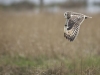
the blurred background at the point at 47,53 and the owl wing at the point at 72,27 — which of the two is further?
the blurred background at the point at 47,53

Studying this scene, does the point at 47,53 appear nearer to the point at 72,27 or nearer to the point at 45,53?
the point at 45,53

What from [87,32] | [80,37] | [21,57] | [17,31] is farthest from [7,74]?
[87,32]

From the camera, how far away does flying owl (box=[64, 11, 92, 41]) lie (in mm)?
2785

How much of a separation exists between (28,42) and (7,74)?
5.22 ft

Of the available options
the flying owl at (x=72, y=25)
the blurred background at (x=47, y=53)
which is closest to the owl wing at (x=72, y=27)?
the flying owl at (x=72, y=25)

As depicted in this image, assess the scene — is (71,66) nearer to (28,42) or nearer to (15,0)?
(28,42)

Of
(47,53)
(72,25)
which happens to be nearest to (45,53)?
(47,53)

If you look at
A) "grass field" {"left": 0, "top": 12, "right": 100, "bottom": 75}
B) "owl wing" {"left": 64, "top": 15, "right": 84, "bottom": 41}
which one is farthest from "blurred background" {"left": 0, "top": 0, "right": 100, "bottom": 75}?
"owl wing" {"left": 64, "top": 15, "right": 84, "bottom": 41}

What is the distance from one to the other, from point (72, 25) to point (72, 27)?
28 millimetres

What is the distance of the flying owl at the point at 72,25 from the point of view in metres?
2.79

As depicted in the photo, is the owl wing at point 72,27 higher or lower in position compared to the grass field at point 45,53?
higher

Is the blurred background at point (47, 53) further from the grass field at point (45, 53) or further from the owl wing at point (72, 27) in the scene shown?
the owl wing at point (72, 27)

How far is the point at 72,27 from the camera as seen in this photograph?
282 cm

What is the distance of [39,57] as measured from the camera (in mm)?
4852
